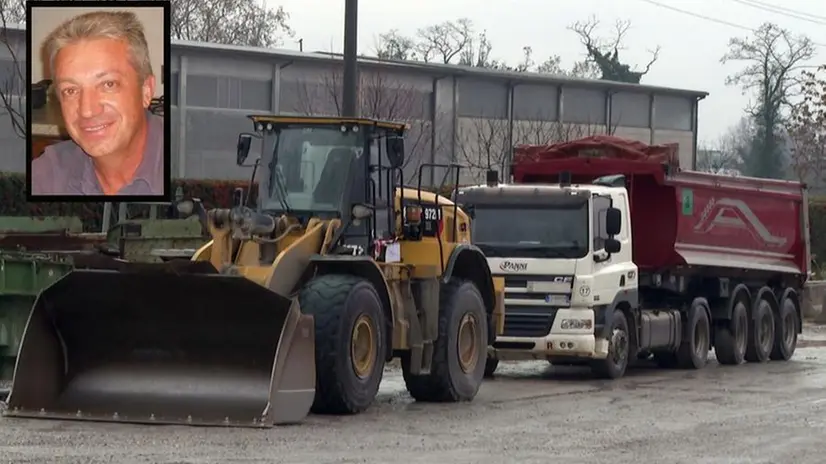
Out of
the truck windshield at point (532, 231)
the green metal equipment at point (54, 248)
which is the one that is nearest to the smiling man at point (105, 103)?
the green metal equipment at point (54, 248)

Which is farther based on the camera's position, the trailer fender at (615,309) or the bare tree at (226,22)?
the bare tree at (226,22)

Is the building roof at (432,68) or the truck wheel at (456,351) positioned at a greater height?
the building roof at (432,68)

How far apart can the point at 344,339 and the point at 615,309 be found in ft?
22.8

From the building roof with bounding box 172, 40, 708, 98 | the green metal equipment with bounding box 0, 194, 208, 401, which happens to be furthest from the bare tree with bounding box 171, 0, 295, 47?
the green metal equipment with bounding box 0, 194, 208, 401

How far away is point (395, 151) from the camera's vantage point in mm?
15570

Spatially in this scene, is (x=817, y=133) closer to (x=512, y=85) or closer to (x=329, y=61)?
(x=512, y=85)

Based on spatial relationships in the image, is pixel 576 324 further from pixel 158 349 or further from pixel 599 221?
pixel 158 349

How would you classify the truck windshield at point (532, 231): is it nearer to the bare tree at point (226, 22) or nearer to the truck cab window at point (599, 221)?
the truck cab window at point (599, 221)

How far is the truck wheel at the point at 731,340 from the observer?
77.5 feet

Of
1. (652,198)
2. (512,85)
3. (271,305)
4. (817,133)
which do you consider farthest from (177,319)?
(817,133)

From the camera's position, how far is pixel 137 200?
80.2 feet

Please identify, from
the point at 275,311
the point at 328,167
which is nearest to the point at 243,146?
the point at 328,167

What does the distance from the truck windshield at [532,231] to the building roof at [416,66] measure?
20.5 m

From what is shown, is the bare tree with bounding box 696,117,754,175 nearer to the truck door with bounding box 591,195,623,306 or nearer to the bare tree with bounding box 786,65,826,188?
the bare tree with bounding box 786,65,826,188
